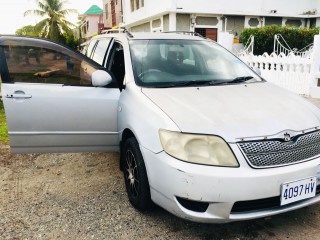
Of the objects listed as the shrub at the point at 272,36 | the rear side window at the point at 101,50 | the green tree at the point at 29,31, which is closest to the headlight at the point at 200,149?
the rear side window at the point at 101,50

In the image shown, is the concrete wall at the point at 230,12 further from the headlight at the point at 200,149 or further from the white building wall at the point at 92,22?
the white building wall at the point at 92,22

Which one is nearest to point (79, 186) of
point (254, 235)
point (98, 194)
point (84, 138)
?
point (98, 194)

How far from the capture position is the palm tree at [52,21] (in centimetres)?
3041

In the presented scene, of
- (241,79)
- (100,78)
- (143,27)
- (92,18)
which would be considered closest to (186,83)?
(241,79)

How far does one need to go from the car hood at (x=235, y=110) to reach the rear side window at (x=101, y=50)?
56.9 inches

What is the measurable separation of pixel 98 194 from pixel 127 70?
1311 millimetres

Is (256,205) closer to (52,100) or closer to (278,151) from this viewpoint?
(278,151)

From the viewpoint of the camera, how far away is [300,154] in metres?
2.29

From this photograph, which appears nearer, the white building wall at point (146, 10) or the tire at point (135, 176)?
the tire at point (135, 176)

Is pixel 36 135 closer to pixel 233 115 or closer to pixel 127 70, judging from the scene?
pixel 127 70

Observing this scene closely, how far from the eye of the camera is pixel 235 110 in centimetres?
246

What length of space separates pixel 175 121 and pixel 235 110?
0.52m

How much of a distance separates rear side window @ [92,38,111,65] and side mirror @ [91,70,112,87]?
0.86 m

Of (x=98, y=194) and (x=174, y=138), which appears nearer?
(x=174, y=138)
